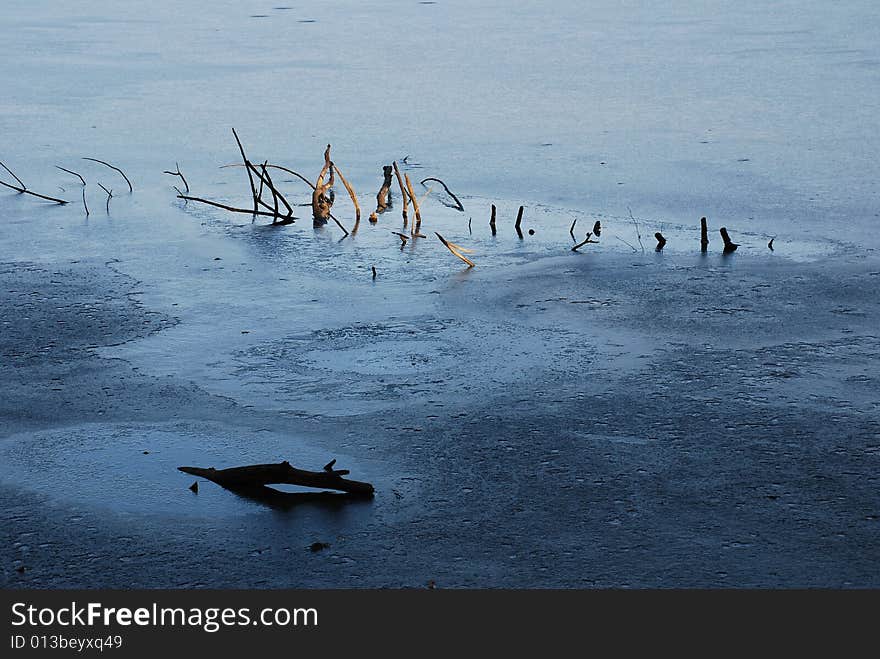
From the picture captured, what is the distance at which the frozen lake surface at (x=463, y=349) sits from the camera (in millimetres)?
4371

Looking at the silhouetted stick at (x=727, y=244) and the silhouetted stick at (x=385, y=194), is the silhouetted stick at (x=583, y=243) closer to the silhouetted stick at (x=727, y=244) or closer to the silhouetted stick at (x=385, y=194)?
the silhouetted stick at (x=727, y=244)

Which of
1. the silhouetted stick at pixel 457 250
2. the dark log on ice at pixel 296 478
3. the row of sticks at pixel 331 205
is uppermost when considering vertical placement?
the row of sticks at pixel 331 205

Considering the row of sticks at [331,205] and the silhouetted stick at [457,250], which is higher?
the row of sticks at [331,205]

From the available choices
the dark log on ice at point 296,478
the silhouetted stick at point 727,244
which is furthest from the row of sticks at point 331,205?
the dark log on ice at point 296,478

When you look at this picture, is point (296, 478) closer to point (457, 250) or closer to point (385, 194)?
point (457, 250)

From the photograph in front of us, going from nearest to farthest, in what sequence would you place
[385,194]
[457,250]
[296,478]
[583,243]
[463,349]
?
[296,478], [463,349], [583,243], [457,250], [385,194]

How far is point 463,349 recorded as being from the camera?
6.43m

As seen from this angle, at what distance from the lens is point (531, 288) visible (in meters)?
7.59

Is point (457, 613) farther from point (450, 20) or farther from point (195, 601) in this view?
point (450, 20)

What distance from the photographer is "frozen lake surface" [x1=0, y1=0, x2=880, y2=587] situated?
437 cm

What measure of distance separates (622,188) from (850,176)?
6.10 feet

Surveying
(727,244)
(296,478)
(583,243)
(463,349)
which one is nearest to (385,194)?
(583,243)

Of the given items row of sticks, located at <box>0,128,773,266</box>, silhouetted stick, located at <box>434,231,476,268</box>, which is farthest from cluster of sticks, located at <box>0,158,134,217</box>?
silhouetted stick, located at <box>434,231,476,268</box>

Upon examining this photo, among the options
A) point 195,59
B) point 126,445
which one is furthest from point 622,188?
point 195,59
